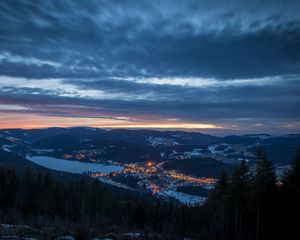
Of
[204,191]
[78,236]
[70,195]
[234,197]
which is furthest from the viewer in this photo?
[204,191]

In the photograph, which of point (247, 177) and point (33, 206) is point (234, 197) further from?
point (33, 206)

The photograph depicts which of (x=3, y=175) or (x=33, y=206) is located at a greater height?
(x=3, y=175)

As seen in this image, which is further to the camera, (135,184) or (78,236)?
(135,184)

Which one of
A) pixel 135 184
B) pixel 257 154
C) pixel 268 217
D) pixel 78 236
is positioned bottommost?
pixel 135 184

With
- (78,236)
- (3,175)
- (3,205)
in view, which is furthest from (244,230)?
(3,175)

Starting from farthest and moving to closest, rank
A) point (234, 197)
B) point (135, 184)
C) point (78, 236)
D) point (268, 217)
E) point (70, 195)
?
point (135, 184) < point (70, 195) < point (234, 197) < point (268, 217) < point (78, 236)

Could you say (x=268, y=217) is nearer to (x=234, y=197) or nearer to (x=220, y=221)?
(x=234, y=197)
